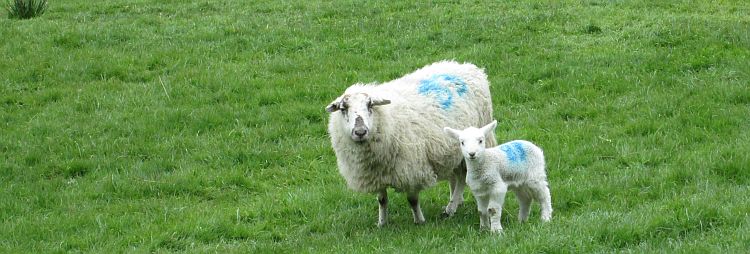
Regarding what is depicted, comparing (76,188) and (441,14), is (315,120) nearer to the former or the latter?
(76,188)

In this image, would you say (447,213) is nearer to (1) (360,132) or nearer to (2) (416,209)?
(2) (416,209)

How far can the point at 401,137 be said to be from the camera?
364 inches

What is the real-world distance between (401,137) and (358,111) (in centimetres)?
60

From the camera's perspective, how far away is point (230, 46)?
16.2 meters

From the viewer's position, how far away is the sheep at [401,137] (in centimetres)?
899

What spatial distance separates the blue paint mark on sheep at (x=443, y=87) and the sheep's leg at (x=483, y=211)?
1.36 m

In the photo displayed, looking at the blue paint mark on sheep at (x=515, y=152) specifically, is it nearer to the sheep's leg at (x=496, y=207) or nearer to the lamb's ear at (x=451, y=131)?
the sheep's leg at (x=496, y=207)

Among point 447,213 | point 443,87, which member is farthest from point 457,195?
point 443,87

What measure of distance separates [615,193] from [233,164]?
14.0 feet

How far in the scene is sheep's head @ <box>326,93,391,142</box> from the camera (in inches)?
345

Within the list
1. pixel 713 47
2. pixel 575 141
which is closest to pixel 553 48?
pixel 713 47

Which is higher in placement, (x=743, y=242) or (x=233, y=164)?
(x=743, y=242)

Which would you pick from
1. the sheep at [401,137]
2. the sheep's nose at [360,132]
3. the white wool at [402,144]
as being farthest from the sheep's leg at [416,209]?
the sheep's nose at [360,132]

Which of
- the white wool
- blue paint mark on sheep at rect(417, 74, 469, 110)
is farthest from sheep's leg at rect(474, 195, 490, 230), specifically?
blue paint mark on sheep at rect(417, 74, 469, 110)
